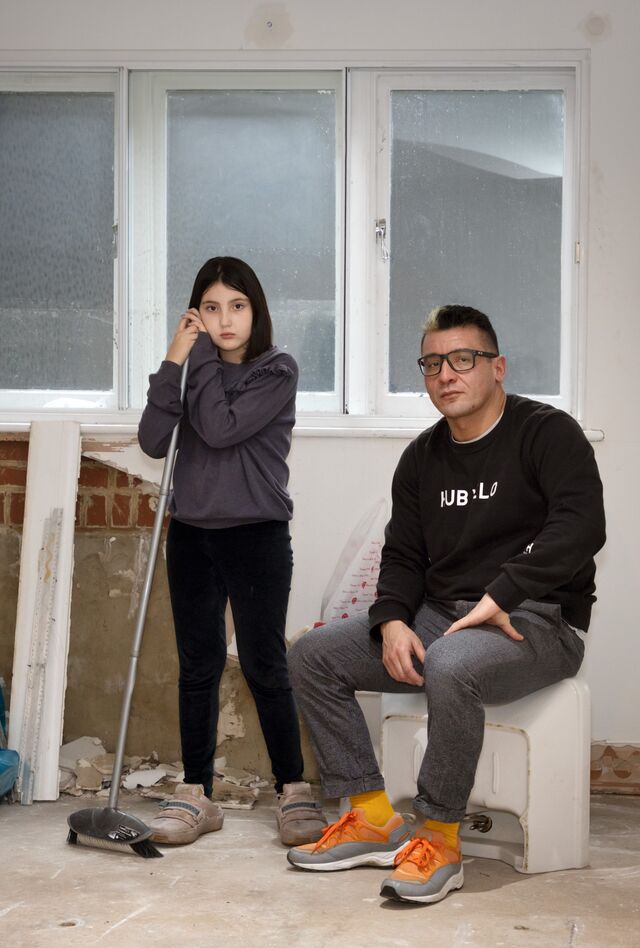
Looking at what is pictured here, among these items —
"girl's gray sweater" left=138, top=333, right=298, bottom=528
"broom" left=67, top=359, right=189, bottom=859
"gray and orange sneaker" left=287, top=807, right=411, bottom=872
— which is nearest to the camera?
"gray and orange sneaker" left=287, top=807, right=411, bottom=872

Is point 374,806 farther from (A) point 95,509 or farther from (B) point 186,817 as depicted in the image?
(A) point 95,509

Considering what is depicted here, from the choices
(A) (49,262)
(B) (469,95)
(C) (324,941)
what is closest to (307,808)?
(C) (324,941)

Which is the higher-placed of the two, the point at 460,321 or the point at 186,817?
the point at 460,321

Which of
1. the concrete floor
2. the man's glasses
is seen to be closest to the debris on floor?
the concrete floor

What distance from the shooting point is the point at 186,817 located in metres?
2.61

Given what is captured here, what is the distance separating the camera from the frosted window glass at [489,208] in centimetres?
322

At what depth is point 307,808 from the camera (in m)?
2.63

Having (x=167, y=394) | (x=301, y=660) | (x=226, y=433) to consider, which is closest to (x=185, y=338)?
(x=167, y=394)

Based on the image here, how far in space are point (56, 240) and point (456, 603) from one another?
169cm

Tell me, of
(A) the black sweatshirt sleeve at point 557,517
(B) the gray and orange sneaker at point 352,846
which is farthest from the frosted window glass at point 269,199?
(B) the gray and orange sneaker at point 352,846

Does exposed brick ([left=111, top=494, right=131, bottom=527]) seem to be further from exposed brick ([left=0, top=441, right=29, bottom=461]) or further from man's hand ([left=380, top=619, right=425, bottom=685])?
man's hand ([left=380, top=619, right=425, bottom=685])

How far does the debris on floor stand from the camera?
3.05 meters

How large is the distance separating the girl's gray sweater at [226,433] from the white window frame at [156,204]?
1.95 ft

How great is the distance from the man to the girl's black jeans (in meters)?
0.14
